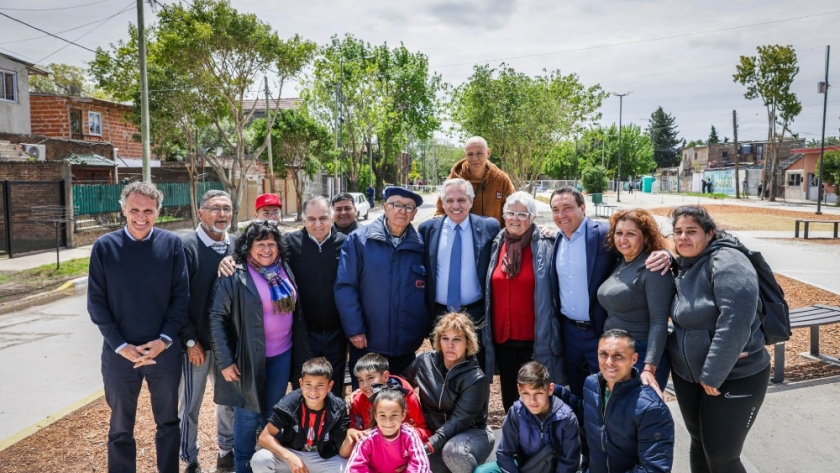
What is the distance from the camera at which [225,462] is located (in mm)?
4066

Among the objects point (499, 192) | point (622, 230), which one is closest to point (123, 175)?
point (499, 192)

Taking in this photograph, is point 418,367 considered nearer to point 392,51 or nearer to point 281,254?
point 281,254

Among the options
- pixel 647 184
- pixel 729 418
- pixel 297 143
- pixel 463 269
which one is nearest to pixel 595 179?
pixel 297 143

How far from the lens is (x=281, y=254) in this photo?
412 cm

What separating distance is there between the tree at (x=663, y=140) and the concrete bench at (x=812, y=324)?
105672 mm

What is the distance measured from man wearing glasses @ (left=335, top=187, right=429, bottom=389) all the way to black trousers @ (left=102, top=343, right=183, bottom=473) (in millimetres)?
1241

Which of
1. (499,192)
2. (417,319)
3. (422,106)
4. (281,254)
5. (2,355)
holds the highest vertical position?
(422,106)

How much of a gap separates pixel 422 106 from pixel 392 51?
4.97 meters

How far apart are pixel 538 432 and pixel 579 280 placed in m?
1.07

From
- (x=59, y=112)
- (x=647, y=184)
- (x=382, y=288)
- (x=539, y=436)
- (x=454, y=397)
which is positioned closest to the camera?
(x=539, y=436)

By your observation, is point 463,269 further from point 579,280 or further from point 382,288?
point 579,280

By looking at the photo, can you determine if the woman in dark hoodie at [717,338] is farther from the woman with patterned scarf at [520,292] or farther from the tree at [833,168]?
the tree at [833,168]

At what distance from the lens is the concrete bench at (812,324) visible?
17.7 feet

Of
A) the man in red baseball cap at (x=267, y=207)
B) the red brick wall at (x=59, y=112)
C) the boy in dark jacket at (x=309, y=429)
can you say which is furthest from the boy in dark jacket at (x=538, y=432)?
the red brick wall at (x=59, y=112)
